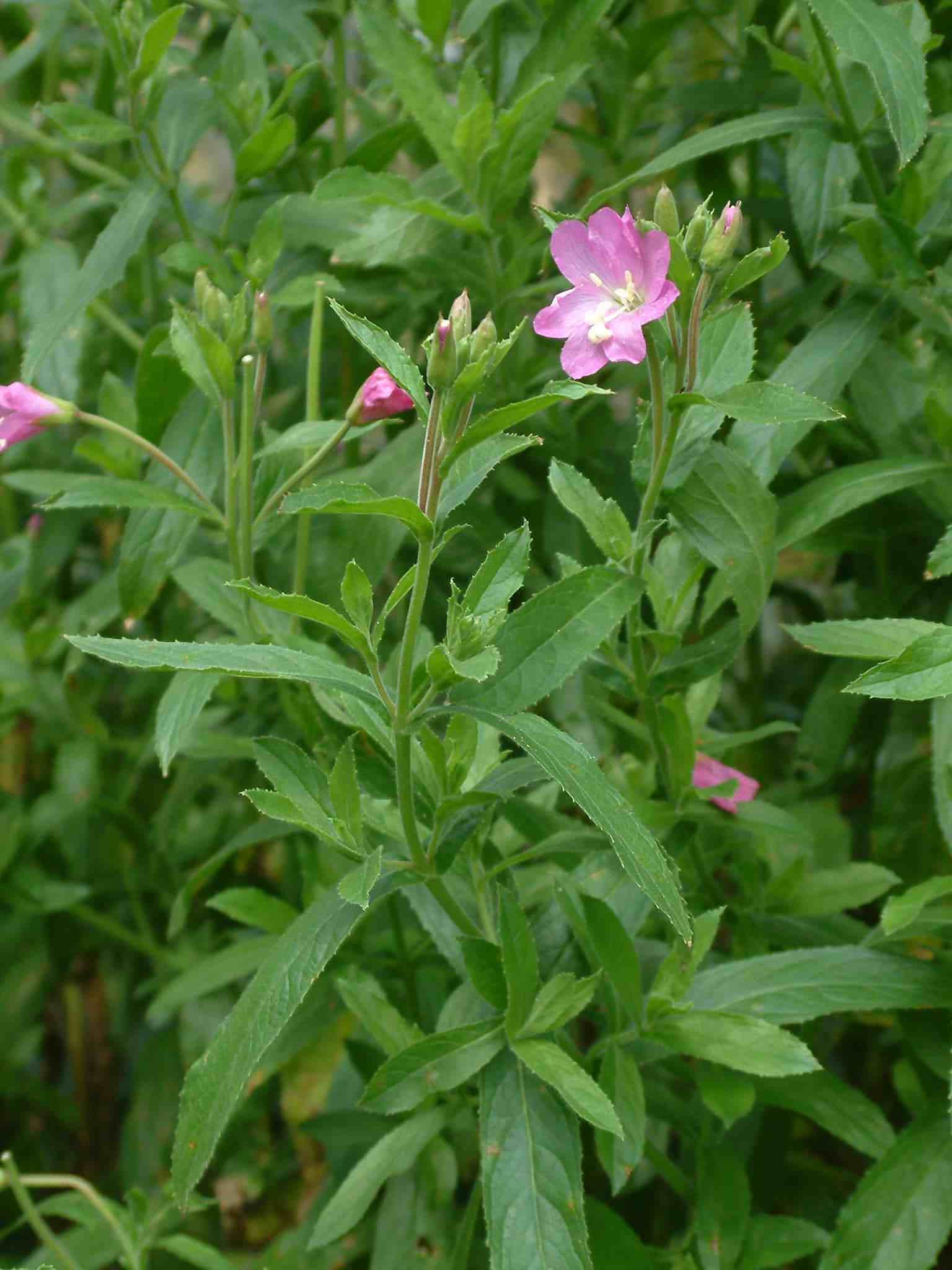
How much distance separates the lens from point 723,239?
21.6 inches

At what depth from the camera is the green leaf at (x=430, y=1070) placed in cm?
65

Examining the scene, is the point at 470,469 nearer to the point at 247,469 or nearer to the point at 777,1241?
the point at 247,469

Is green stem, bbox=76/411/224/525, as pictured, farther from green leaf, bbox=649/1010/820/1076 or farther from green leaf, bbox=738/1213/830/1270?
green leaf, bbox=738/1213/830/1270

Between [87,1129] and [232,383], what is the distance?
1075mm

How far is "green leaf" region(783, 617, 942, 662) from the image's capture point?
64 cm

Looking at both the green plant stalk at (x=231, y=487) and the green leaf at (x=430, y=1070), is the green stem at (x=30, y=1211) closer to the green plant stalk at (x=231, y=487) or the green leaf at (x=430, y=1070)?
the green leaf at (x=430, y=1070)

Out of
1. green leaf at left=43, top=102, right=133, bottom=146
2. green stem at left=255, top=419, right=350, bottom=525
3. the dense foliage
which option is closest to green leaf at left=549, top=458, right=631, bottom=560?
the dense foliage

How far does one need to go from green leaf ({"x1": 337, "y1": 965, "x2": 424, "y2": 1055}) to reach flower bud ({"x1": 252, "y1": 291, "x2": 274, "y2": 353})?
13.4 inches

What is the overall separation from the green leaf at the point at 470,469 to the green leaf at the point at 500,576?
3 centimetres

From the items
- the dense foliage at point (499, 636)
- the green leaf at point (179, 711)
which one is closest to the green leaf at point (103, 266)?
the dense foliage at point (499, 636)

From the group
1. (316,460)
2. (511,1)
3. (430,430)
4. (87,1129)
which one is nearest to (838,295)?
(511,1)

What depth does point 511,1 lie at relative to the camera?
994mm

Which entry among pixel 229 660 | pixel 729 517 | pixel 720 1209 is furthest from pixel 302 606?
pixel 720 1209

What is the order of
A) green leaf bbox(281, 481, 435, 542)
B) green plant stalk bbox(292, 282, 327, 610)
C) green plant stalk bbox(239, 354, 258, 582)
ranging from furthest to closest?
green plant stalk bbox(292, 282, 327, 610) < green plant stalk bbox(239, 354, 258, 582) < green leaf bbox(281, 481, 435, 542)
